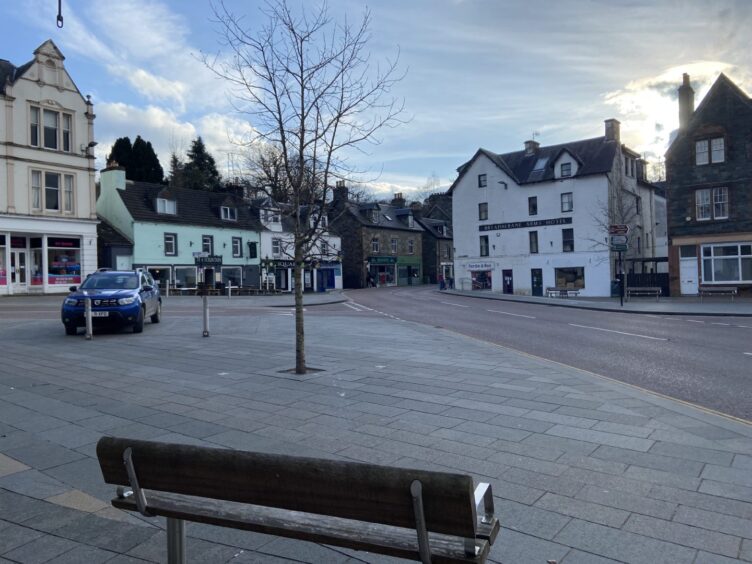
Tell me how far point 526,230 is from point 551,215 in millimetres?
2488

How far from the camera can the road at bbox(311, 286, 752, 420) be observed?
8648 mm

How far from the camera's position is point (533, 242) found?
154ft

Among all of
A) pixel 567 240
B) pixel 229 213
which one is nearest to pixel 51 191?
pixel 229 213

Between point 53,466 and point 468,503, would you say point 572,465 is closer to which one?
point 468,503

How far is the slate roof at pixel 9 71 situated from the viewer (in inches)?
1237

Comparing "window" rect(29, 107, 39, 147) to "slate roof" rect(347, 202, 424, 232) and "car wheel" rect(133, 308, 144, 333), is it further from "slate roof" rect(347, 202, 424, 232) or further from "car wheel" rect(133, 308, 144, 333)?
"slate roof" rect(347, 202, 424, 232)

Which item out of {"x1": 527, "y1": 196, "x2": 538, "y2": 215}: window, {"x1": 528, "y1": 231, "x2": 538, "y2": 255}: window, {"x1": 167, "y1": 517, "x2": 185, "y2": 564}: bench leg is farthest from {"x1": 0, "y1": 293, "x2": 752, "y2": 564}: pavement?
{"x1": 527, "y1": 196, "x2": 538, "y2": 215}: window

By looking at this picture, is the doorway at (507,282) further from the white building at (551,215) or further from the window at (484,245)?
the window at (484,245)

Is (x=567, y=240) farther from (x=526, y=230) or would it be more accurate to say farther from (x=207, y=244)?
(x=207, y=244)

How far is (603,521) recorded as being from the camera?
3736 mm

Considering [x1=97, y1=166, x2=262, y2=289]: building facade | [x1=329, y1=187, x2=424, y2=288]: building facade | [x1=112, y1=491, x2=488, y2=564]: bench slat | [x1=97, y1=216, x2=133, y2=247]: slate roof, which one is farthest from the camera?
[x1=329, y1=187, x2=424, y2=288]: building facade

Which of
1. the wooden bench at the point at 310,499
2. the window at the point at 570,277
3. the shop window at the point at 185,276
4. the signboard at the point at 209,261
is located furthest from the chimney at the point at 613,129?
the wooden bench at the point at 310,499

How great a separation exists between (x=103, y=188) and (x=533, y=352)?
3903 centimetres

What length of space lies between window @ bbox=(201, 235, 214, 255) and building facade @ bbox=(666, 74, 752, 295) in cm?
3398
